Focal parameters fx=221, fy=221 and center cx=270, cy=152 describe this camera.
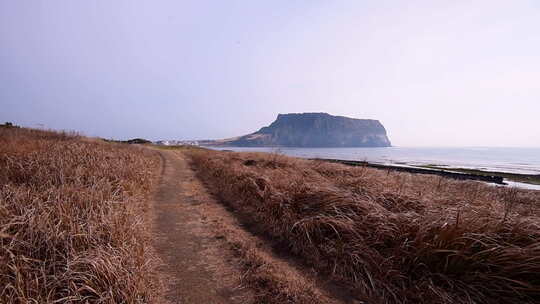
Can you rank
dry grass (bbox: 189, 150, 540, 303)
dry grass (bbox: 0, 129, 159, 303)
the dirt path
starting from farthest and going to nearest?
1. the dirt path
2. dry grass (bbox: 189, 150, 540, 303)
3. dry grass (bbox: 0, 129, 159, 303)

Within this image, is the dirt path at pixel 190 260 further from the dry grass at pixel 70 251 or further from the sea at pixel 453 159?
the sea at pixel 453 159

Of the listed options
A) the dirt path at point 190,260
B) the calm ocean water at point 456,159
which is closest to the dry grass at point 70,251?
the dirt path at point 190,260

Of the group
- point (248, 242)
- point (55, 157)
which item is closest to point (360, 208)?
point (248, 242)

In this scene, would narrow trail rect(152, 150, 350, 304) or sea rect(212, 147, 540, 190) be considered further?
sea rect(212, 147, 540, 190)

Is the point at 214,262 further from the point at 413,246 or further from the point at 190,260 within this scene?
the point at 413,246

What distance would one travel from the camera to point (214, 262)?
411 centimetres

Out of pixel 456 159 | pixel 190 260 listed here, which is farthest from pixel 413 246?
pixel 456 159

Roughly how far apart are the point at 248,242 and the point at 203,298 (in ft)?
6.31

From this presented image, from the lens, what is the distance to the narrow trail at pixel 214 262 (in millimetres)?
3186

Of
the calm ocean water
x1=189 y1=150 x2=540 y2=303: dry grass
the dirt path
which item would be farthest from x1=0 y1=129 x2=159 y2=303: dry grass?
the calm ocean water

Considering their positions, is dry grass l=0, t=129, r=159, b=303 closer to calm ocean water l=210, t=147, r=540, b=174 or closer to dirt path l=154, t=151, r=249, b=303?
dirt path l=154, t=151, r=249, b=303

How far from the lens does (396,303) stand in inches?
121

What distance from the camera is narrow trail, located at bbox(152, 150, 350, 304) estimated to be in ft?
10.5

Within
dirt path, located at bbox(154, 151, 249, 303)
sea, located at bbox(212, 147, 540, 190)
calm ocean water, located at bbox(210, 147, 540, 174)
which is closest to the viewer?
dirt path, located at bbox(154, 151, 249, 303)
